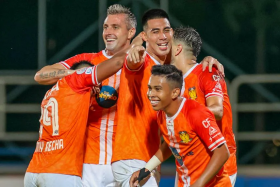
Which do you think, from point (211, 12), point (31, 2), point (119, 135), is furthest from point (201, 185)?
point (31, 2)

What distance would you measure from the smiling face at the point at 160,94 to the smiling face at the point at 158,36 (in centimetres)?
52

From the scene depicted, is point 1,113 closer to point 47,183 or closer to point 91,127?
point 91,127

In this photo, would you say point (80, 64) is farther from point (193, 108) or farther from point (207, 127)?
point (207, 127)

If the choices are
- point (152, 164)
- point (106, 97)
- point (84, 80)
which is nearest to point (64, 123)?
point (84, 80)

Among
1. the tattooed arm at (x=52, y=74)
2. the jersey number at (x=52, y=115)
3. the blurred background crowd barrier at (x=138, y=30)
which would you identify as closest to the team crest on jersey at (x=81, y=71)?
the jersey number at (x=52, y=115)

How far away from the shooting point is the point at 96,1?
8750mm

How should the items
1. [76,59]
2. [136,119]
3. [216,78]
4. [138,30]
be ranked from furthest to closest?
[138,30] < [76,59] < [216,78] < [136,119]

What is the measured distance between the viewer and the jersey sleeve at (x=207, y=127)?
4363 millimetres

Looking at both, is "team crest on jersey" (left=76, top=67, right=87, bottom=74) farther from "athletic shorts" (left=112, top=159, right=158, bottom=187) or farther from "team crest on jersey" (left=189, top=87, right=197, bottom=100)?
"team crest on jersey" (left=189, top=87, right=197, bottom=100)

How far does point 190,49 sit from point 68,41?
3.72 metres

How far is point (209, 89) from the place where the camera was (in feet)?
16.1

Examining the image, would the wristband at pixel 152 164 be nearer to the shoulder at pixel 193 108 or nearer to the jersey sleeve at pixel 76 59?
the shoulder at pixel 193 108

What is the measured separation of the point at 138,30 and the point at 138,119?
3572mm

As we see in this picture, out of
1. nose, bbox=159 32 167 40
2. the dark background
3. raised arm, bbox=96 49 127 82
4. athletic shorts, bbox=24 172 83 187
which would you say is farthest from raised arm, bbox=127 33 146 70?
the dark background
